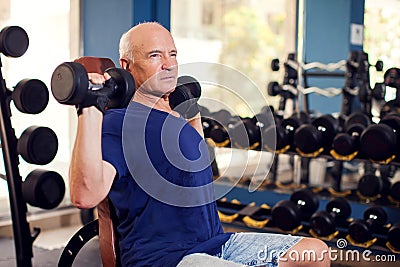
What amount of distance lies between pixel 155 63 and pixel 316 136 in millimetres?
1789

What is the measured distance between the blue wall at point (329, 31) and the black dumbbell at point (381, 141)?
1.60 m

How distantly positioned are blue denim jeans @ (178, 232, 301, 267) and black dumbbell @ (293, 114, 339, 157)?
5.60 feet

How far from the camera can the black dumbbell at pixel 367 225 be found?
2956 mm

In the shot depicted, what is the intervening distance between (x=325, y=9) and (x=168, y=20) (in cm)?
171

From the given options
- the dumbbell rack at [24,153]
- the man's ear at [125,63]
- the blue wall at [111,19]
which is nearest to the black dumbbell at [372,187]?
the blue wall at [111,19]

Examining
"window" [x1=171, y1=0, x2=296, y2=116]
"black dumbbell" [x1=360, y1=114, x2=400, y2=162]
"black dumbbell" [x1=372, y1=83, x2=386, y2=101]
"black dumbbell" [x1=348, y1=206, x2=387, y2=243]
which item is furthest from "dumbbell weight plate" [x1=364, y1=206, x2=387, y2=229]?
"window" [x1=171, y1=0, x2=296, y2=116]

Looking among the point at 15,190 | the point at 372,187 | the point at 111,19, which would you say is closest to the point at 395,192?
the point at 372,187

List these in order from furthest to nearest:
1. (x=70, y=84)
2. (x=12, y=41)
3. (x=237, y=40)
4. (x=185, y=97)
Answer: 1. (x=237, y=40)
2. (x=12, y=41)
3. (x=185, y=97)
4. (x=70, y=84)

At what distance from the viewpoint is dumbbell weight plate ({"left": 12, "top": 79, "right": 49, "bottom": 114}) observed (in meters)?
2.41

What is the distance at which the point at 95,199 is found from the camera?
1412 mm

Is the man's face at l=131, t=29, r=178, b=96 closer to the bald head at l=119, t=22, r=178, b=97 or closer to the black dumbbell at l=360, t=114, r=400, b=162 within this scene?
the bald head at l=119, t=22, r=178, b=97

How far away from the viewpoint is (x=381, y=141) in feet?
9.70

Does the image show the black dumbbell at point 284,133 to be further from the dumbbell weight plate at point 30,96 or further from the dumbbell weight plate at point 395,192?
the dumbbell weight plate at point 30,96

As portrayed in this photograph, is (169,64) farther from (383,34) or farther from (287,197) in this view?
(383,34)
